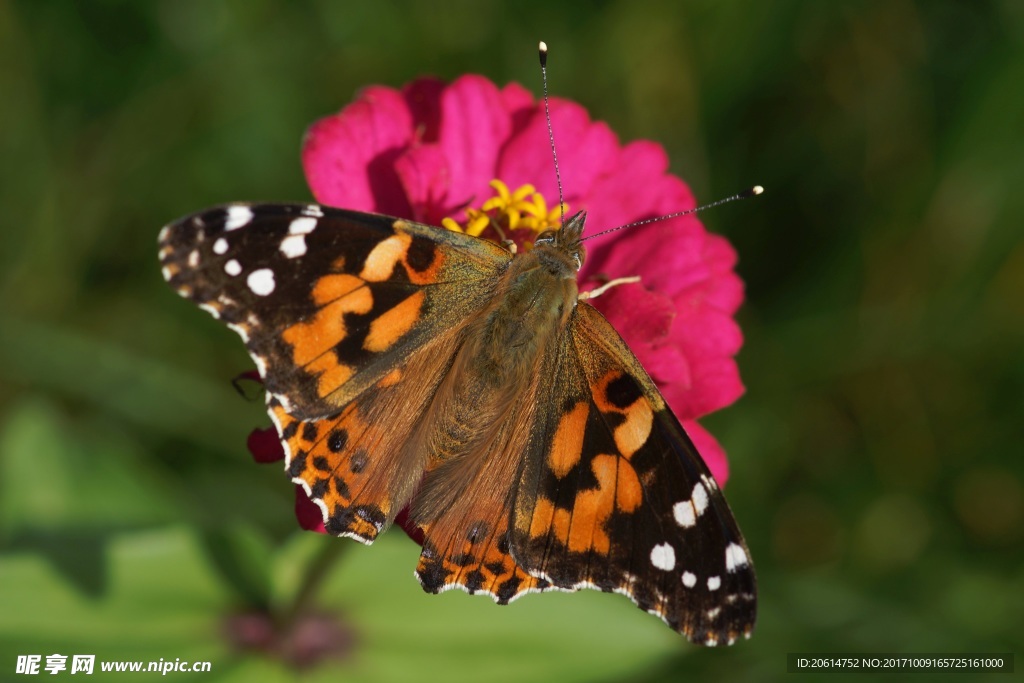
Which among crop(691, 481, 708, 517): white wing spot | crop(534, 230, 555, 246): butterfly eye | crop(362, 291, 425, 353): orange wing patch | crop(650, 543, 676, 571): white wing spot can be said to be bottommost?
crop(650, 543, 676, 571): white wing spot

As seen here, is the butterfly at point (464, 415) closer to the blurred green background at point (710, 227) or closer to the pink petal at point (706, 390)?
the pink petal at point (706, 390)

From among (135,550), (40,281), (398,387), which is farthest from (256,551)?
(40,281)

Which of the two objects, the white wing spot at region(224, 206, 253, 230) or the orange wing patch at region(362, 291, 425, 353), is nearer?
the white wing spot at region(224, 206, 253, 230)

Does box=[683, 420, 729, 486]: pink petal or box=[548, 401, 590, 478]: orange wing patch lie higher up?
box=[548, 401, 590, 478]: orange wing patch

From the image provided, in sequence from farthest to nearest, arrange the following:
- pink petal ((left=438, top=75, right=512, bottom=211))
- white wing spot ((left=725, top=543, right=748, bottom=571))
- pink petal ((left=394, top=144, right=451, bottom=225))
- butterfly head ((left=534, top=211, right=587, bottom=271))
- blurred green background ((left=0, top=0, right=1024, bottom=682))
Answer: blurred green background ((left=0, top=0, right=1024, bottom=682)) < pink petal ((left=438, top=75, right=512, bottom=211)) < pink petal ((left=394, top=144, right=451, bottom=225)) < butterfly head ((left=534, top=211, right=587, bottom=271)) < white wing spot ((left=725, top=543, right=748, bottom=571))

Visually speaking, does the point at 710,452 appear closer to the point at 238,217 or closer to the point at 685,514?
the point at 685,514

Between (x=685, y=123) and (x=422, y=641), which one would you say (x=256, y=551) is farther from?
(x=685, y=123)

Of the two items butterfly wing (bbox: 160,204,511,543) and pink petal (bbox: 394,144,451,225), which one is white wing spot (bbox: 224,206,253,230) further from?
pink petal (bbox: 394,144,451,225)

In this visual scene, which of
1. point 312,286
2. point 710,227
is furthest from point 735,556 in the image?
point 710,227

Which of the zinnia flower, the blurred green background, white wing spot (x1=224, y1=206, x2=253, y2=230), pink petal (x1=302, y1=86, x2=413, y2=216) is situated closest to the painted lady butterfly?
white wing spot (x1=224, y1=206, x2=253, y2=230)
